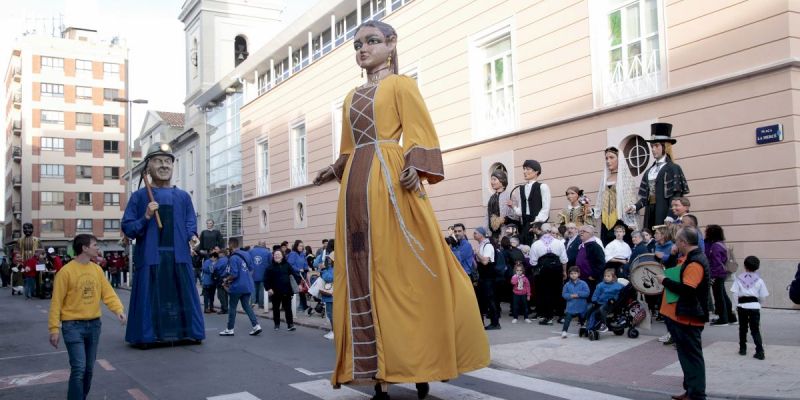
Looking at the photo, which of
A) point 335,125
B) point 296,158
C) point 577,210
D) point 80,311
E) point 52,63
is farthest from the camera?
point 52,63

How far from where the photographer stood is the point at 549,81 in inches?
596

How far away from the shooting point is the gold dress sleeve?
17.9 feet

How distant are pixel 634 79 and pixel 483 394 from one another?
348 inches

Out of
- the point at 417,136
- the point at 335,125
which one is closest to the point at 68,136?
the point at 335,125

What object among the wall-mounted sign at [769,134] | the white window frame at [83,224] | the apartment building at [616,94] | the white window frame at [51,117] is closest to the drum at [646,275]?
the apartment building at [616,94]

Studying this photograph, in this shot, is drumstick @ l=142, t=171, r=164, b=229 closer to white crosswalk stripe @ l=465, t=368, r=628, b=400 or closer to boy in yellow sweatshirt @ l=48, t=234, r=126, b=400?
boy in yellow sweatshirt @ l=48, t=234, r=126, b=400

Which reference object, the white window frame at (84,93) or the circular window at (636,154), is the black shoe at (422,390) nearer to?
the circular window at (636,154)

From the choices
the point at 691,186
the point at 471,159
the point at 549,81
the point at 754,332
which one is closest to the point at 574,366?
the point at 754,332

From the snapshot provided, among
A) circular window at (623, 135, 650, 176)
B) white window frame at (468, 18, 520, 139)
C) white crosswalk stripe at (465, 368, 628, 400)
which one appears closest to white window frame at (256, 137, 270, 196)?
white window frame at (468, 18, 520, 139)

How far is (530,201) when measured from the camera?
43.2 ft

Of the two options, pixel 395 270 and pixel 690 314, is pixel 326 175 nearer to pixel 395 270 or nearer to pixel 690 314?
pixel 395 270

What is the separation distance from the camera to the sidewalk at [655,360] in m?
6.83

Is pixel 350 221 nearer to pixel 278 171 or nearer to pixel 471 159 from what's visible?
pixel 471 159

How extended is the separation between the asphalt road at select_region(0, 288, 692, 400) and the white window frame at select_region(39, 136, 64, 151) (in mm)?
60562
